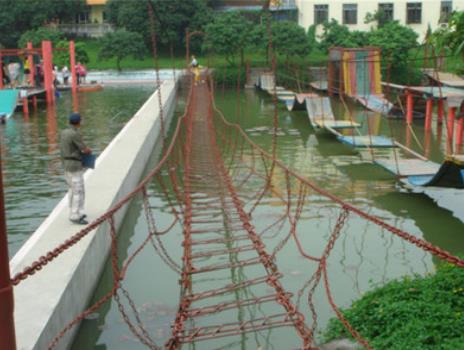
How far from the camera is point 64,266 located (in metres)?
4.56

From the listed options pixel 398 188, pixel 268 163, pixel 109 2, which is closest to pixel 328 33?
pixel 109 2

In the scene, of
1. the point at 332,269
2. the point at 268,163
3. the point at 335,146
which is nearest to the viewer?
the point at 332,269

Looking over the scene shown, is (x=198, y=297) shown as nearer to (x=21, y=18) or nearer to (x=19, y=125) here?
(x=19, y=125)

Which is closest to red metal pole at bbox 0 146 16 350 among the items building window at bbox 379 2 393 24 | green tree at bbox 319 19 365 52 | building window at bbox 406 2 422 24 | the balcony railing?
green tree at bbox 319 19 365 52

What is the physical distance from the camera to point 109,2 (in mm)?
37312

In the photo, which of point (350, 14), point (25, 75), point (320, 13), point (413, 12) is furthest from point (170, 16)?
point (413, 12)

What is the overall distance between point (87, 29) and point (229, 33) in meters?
18.7

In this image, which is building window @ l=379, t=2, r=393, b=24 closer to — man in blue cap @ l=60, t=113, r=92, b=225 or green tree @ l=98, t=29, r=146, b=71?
green tree @ l=98, t=29, r=146, b=71

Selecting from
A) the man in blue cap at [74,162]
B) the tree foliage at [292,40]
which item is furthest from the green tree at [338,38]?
the man in blue cap at [74,162]

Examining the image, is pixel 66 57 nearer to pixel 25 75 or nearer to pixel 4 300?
pixel 25 75

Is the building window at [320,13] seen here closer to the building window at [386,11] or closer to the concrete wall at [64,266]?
the building window at [386,11]

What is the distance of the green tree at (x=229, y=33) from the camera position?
1050 inches

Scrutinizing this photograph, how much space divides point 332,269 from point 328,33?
2346 cm

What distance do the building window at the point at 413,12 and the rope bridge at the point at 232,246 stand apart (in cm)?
2479
